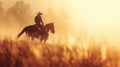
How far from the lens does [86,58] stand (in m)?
3.47

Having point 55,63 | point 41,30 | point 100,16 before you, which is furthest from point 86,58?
point 100,16

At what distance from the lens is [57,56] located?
3312 millimetres

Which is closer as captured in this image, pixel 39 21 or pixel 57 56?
pixel 57 56

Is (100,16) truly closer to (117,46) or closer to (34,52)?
(117,46)

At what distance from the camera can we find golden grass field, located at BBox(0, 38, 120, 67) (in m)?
3.22

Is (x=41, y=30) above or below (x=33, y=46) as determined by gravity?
below

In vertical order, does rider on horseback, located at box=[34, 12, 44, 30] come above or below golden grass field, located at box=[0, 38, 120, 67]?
below

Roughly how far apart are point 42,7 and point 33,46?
626cm

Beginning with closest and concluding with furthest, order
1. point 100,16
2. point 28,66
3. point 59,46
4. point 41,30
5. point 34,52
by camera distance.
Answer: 1. point 34,52
2. point 28,66
3. point 59,46
4. point 41,30
5. point 100,16

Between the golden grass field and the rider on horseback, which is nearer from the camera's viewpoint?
the golden grass field

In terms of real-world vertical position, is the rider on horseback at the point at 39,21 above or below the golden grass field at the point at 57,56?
below

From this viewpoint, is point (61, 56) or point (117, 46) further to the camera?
point (117, 46)

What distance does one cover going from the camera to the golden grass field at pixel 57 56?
3225mm

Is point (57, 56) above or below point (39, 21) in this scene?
above
